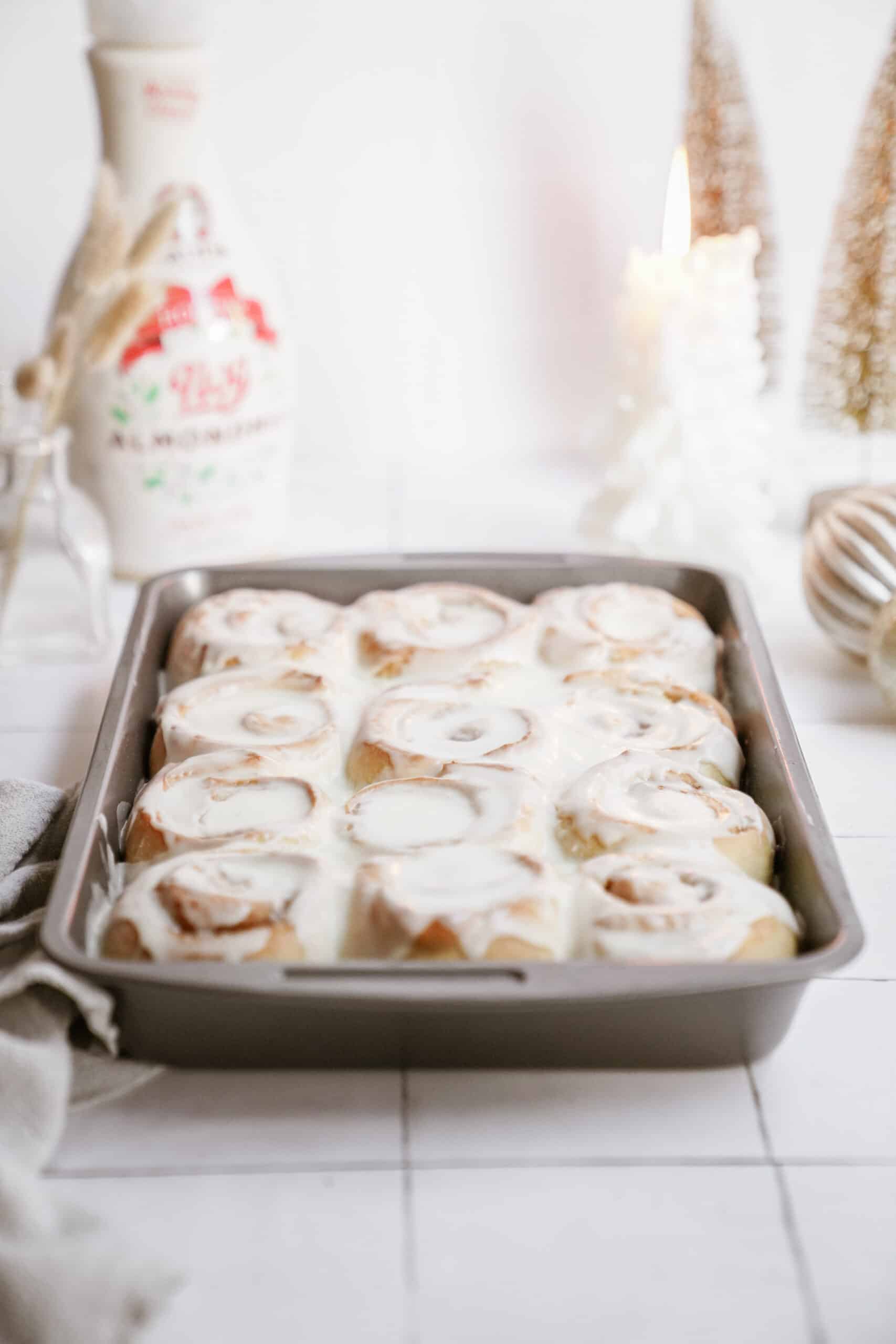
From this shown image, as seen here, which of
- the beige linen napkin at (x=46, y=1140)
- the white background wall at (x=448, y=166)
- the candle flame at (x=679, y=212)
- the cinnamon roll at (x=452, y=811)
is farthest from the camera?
the white background wall at (x=448, y=166)

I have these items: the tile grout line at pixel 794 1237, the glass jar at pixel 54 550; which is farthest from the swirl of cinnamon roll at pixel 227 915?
the glass jar at pixel 54 550

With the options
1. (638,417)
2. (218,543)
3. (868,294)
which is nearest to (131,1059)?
(218,543)

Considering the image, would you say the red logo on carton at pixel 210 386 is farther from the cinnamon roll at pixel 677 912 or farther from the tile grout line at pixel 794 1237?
the tile grout line at pixel 794 1237

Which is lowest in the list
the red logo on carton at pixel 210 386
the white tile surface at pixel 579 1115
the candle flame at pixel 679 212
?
the white tile surface at pixel 579 1115

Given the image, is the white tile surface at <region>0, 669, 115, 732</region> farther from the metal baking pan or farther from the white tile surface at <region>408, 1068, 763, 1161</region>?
the white tile surface at <region>408, 1068, 763, 1161</region>

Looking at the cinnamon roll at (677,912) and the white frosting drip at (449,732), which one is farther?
the white frosting drip at (449,732)

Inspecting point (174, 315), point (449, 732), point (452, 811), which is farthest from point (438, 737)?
point (174, 315)

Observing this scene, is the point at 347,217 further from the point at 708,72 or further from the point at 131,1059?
the point at 131,1059
